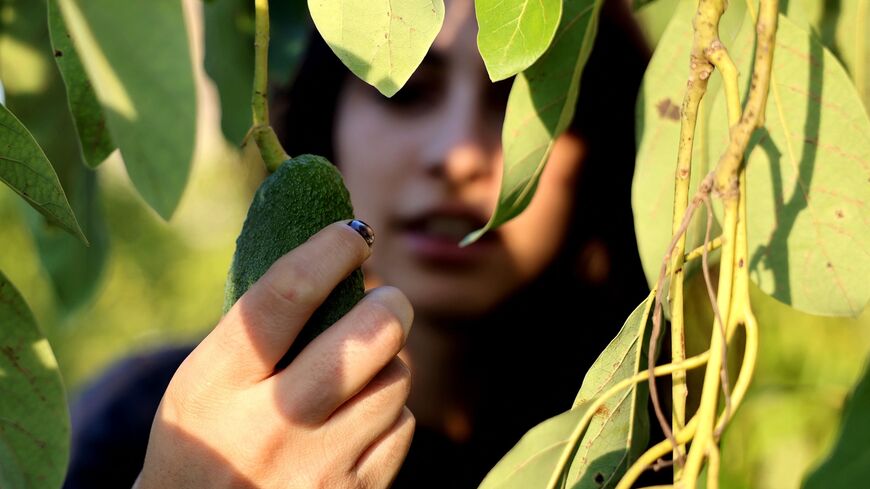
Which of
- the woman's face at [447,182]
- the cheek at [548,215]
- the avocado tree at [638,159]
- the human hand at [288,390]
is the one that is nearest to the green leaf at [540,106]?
the avocado tree at [638,159]

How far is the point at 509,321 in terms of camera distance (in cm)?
151

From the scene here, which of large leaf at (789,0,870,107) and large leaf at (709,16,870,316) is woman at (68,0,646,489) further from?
large leaf at (789,0,870,107)

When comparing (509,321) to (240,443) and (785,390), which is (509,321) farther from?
(240,443)

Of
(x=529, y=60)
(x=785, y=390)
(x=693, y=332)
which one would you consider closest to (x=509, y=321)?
(x=693, y=332)

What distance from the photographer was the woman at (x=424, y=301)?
64 cm

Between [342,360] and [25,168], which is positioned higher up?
[25,168]

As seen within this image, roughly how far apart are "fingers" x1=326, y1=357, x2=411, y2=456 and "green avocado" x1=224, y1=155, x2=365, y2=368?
5 cm

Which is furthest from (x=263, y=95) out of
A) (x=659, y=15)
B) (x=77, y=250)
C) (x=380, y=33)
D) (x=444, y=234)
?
(x=444, y=234)

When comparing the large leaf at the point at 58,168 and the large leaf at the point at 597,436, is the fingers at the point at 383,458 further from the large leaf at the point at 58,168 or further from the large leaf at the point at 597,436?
the large leaf at the point at 58,168

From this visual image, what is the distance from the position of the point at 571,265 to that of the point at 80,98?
1004 mm

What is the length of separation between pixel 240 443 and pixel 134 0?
0.91 feet

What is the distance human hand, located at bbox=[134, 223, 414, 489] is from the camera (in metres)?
0.62

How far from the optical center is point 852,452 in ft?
1.87

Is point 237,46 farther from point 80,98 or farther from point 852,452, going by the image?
point 852,452
